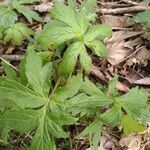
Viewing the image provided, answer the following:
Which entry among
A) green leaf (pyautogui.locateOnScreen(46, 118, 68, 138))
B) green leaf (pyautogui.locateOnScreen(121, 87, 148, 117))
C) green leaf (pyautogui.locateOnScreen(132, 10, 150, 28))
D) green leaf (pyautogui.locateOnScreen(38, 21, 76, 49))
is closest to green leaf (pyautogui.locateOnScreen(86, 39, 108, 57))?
green leaf (pyautogui.locateOnScreen(38, 21, 76, 49))

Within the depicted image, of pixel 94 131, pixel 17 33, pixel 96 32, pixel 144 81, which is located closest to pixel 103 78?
pixel 144 81

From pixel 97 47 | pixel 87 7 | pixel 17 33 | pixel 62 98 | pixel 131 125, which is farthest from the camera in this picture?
pixel 17 33

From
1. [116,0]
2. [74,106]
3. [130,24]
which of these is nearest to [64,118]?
[74,106]

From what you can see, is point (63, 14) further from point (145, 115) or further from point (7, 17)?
point (145, 115)

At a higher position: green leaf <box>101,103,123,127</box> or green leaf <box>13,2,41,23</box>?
green leaf <box>13,2,41,23</box>

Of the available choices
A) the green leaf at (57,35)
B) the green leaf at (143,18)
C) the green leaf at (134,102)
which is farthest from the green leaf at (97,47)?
the green leaf at (143,18)

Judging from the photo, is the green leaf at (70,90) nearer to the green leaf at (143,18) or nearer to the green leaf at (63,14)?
the green leaf at (63,14)

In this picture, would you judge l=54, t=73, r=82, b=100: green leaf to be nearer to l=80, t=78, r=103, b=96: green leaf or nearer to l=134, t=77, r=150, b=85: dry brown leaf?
l=80, t=78, r=103, b=96: green leaf
